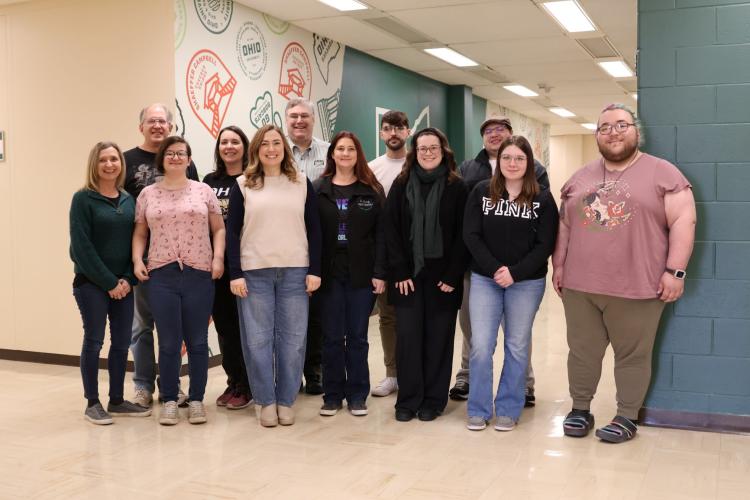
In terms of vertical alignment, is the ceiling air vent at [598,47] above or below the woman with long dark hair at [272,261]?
above

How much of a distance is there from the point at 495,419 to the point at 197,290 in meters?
1.64

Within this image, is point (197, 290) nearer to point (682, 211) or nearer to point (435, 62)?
point (682, 211)

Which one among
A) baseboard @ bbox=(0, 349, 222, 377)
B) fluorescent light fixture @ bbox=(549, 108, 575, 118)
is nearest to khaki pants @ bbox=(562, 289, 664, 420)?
baseboard @ bbox=(0, 349, 222, 377)

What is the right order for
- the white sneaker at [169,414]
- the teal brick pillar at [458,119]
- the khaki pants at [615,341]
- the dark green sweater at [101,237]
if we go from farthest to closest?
the teal brick pillar at [458,119], the white sneaker at [169,414], the dark green sweater at [101,237], the khaki pants at [615,341]

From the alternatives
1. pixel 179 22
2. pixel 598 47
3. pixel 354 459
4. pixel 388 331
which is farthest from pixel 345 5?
pixel 354 459

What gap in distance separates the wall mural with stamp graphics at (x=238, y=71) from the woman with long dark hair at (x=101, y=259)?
1.32 m

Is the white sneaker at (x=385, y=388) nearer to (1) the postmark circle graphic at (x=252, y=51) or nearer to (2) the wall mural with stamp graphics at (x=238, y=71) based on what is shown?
(2) the wall mural with stamp graphics at (x=238, y=71)

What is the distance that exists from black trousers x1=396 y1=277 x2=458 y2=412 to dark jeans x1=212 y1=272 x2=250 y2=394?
0.91 meters

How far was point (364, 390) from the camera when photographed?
4234mm

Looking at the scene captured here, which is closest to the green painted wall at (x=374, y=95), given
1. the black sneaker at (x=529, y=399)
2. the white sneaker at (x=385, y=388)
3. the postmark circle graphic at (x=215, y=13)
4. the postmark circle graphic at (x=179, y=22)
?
the postmark circle graphic at (x=215, y=13)

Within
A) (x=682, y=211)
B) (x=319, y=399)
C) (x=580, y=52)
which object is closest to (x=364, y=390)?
(x=319, y=399)

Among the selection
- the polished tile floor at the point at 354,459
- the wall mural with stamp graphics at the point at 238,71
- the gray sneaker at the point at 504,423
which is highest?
the wall mural with stamp graphics at the point at 238,71

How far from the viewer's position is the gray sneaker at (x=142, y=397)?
14.4 feet

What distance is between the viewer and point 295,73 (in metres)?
6.82
